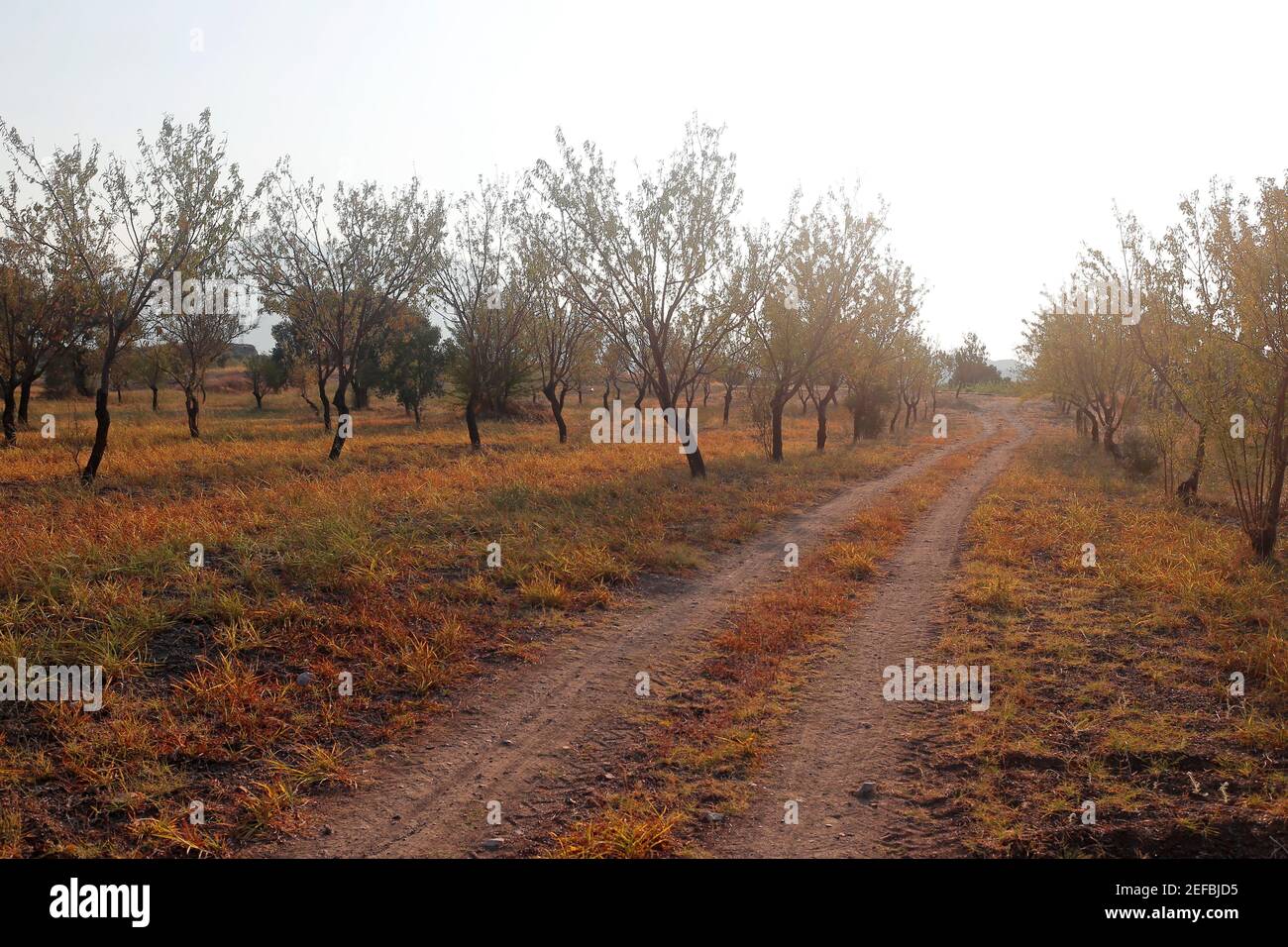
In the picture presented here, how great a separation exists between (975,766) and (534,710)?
3.45m

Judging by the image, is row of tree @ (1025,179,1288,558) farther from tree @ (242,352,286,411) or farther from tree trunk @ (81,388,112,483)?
tree @ (242,352,286,411)

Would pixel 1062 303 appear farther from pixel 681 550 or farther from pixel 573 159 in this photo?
pixel 681 550

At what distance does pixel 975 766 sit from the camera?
548 centimetres

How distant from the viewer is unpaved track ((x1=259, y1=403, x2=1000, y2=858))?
182 inches

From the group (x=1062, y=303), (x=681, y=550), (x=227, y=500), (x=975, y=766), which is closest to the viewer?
(x=975, y=766)

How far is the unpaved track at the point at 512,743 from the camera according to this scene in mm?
4633

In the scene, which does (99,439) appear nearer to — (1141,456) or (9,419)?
(9,419)

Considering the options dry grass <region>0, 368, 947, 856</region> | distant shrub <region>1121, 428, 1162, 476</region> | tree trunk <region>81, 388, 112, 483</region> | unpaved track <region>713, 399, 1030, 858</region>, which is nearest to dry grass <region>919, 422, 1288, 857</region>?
unpaved track <region>713, 399, 1030, 858</region>

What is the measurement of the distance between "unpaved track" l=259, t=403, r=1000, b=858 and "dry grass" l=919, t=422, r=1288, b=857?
2611 mm

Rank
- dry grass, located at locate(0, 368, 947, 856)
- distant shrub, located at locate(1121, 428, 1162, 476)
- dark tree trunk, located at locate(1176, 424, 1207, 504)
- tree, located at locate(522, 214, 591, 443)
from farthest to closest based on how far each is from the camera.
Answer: tree, located at locate(522, 214, 591, 443)
distant shrub, located at locate(1121, 428, 1162, 476)
dark tree trunk, located at locate(1176, 424, 1207, 504)
dry grass, located at locate(0, 368, 947, 856)

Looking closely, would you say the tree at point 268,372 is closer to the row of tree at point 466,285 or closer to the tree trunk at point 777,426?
the row of tree at point 466,285

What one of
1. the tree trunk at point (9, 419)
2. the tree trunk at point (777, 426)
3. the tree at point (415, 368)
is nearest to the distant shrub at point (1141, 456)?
the tree trunk at point (777, 426)

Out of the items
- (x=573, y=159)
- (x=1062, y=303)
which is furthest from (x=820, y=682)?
(x=1062, y=303)
